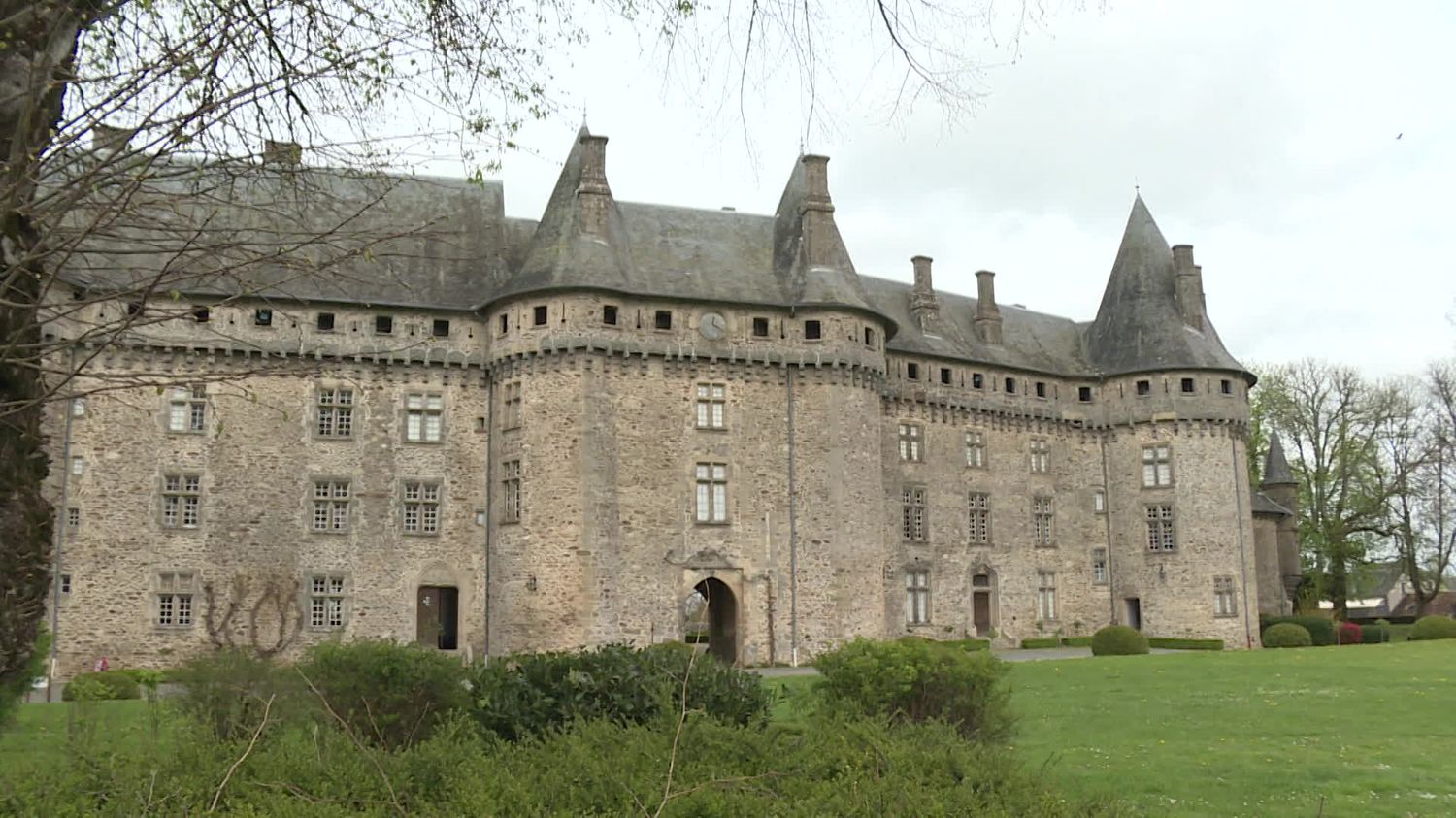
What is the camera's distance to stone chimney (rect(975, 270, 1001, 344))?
1761 inches

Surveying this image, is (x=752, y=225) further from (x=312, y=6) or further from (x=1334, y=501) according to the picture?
(x=1334, y=501)

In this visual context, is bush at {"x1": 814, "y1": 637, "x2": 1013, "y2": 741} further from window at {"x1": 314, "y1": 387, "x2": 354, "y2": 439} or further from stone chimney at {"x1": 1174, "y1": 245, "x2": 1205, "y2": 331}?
stone chimney at {"x1": 1174, "y1": 245, "x2": 1205, "y2": 331}

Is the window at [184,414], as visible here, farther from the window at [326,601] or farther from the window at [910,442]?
the window at [910,442]

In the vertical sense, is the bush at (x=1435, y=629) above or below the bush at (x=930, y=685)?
below

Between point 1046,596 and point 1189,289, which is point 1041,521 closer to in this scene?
point 1046,596

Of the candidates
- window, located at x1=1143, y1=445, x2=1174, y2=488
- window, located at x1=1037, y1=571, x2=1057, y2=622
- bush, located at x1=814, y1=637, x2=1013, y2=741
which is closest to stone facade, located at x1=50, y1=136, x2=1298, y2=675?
window, located at x1=1037, y1=571, x2=1057, y2=622

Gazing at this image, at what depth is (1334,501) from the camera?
199 ft

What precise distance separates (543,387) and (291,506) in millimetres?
7431

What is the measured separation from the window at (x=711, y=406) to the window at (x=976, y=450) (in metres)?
11.3

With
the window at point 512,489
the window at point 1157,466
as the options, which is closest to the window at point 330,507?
the window at point 512,489

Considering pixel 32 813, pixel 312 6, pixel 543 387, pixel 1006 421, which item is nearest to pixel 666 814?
pixel 32 813

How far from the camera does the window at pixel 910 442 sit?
39.7 m

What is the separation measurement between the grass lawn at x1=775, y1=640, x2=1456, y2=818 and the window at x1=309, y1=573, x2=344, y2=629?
1359 cm

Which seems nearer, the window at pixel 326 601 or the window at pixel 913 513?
the window at pixel 326 601
